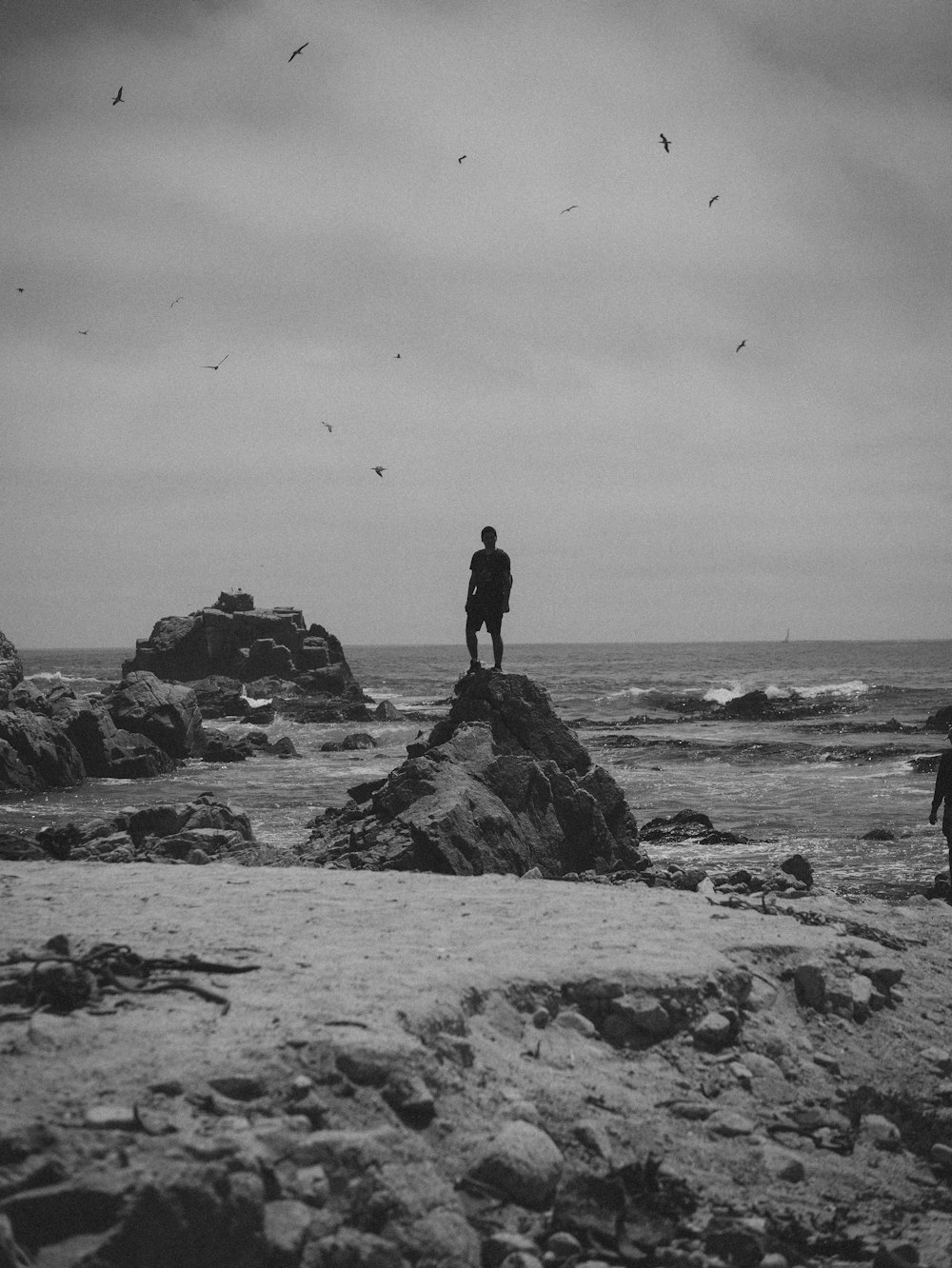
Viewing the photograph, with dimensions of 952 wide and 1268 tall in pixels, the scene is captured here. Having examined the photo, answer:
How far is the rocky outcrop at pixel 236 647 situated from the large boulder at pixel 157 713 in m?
26.5

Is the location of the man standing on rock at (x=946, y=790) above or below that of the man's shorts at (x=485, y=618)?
below

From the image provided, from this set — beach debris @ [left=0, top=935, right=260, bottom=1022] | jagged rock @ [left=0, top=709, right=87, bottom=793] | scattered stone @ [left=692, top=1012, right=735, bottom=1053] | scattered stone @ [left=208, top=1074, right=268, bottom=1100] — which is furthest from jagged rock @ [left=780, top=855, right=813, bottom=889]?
jagged rock @ [left=0, top=709, right=87, bottom=793]

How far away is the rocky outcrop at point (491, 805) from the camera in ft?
32.1

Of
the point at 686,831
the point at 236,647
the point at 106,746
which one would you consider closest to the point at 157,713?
the point at 106,746

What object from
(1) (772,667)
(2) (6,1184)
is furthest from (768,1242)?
(1) (772,667)

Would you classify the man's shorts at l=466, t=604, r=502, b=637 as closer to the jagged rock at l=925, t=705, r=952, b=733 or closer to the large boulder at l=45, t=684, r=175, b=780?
the large boulder at l=45, t=684, r=175, b=780

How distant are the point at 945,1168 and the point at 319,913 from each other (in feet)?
12.9

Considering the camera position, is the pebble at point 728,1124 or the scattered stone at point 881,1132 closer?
the pebble at point 728,1124

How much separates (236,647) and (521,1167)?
5723 cm

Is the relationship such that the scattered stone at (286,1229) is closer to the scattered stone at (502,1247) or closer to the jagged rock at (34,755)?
the scattered stone at (502,1247)

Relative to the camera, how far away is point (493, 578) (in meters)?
12.3

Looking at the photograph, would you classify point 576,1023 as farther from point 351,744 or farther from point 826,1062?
point 351,744

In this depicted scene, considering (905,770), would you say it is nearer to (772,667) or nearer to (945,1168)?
(945,1168)

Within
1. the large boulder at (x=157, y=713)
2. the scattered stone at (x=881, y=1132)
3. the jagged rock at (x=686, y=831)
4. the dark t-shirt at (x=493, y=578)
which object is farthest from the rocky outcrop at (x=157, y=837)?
the large boulder at (x=157, y=713)
